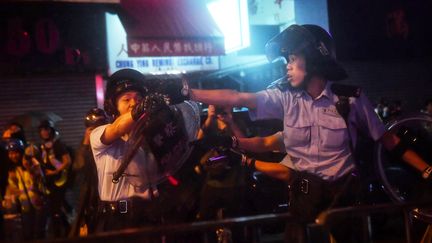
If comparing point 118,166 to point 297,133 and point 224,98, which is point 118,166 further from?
point 297,133

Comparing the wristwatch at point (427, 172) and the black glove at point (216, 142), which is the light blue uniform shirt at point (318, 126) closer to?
the black glove at point (216, 142)

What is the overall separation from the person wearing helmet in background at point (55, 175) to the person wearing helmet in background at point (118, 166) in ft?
14.9

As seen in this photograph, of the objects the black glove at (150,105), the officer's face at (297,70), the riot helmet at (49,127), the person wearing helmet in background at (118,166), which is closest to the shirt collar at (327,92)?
the officer's face at (297,70)

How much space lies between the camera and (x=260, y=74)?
40.3ft

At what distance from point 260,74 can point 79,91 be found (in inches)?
170

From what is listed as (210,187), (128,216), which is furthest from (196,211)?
(128,216)

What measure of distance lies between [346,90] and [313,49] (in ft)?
1.27

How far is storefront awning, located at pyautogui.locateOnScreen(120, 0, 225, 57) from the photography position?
10.0 m

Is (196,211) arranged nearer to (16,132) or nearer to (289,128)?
(289,128)

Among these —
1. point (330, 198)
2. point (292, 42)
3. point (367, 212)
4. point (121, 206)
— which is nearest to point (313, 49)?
point (292, 42)

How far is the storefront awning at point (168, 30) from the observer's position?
396 inches

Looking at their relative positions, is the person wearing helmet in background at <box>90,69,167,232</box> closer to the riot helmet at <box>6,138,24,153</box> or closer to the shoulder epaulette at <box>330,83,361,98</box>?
the shoulder epaulette at <box>330,83,361,98</box>

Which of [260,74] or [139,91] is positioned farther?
[260,74]

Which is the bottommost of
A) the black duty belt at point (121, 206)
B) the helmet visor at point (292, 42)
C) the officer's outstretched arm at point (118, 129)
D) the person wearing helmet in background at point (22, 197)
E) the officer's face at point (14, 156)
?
the person wearing helmet in background at point (22, 197)
